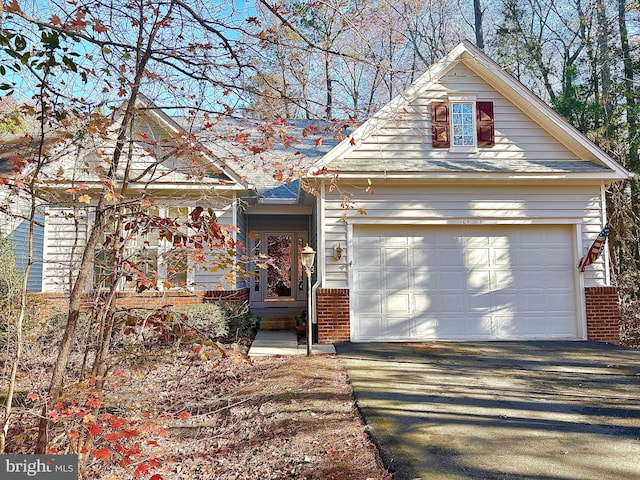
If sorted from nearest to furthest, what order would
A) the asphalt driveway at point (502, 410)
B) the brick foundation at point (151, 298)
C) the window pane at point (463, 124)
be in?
the asphalt driveway at point (502, 410) < the brick foundation at point (151, 298) < the window pane at point (463, 124)

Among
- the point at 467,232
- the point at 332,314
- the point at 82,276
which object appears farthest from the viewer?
the point at 467,232

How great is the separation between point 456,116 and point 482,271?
3.30 m

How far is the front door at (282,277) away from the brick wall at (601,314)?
778cm

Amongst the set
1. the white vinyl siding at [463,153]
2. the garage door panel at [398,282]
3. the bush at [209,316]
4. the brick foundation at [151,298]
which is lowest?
the bush at [209,316]

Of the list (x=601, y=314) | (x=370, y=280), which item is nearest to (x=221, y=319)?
(x=370, y=280)

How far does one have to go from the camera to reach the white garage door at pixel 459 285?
9172 mm

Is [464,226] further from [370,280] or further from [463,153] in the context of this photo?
[370,280]

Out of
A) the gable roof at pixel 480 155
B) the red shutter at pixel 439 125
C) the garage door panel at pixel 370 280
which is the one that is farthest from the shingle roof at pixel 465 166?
the garage door panel at pixel 370 280

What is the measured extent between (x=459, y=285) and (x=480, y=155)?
2749mm

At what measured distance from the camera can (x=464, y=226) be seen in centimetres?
933

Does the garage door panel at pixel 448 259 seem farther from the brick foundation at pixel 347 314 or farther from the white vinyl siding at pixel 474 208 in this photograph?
the brick foundation at pixel 347 314

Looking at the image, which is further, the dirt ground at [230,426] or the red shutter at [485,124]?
the red shutter at [485,124]

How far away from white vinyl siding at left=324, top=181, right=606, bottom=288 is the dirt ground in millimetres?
3064

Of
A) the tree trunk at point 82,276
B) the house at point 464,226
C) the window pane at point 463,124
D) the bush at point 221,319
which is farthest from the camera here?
the window pane at point 463,124
